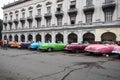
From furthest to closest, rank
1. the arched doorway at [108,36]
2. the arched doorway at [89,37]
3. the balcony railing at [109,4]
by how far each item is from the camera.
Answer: the arched doorway at [89,37], the arched doorway at [108,36], the balcony railing at [109,4]

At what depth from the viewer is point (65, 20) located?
38.6 metres

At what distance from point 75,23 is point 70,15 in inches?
76.6

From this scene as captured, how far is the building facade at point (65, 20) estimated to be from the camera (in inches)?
1234

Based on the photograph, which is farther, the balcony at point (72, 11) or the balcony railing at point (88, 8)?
the balcony at point (72, 11)

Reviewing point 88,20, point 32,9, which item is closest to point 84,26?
point 88,20

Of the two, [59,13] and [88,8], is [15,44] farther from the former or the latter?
[88,8]

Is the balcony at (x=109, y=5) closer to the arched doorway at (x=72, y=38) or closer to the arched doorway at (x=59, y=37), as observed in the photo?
the arched doorway at (x=72, y=38)

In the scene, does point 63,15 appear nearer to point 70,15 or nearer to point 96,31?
point 70,15

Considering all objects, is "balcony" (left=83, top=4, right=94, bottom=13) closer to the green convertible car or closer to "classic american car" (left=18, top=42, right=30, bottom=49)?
"classic american car" (left=18, top=42, right=30, bottom=49)

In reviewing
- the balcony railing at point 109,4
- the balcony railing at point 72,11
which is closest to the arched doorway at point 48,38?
the balcony railing at point 72,11

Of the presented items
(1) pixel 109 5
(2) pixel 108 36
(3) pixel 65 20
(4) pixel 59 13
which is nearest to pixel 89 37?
(2) pixel 108 36

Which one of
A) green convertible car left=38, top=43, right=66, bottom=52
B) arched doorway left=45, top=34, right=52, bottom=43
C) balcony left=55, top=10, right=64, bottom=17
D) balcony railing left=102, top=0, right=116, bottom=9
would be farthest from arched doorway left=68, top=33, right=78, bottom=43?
green convertible car left=38, top=43, right=66, bottom=52

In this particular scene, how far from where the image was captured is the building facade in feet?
103

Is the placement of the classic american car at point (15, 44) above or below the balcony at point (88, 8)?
below
